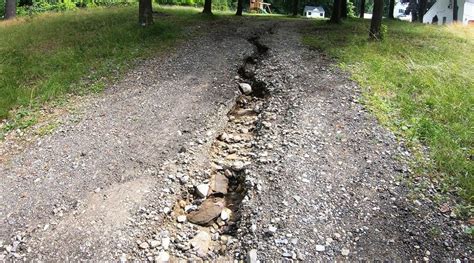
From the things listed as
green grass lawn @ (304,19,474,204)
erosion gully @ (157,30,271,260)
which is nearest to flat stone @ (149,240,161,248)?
erosion gully @ (157,30,271,260)

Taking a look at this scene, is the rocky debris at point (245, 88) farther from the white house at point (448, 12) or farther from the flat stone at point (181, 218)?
the white house at point (448, 12)

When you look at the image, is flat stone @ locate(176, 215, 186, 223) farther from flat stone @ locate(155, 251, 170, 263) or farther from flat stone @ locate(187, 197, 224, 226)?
flat stone @ locate(155, 251, 170, 263)

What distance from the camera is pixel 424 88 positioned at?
8344 millimetres

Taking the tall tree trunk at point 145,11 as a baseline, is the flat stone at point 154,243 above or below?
below

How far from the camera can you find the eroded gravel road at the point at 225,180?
447 centimetres

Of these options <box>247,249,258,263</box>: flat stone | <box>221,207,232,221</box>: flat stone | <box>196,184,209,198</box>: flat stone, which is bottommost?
<box>247,249,258,263</box>: flat stone

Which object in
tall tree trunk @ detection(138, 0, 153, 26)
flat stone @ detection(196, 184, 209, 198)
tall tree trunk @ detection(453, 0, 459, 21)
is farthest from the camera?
tall tree trunk @ detection(453, 0, 459, 21)

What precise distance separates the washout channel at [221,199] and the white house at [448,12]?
33.7 meters

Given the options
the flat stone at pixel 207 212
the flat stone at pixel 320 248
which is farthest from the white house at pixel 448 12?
the flat stone at pixel 320 248

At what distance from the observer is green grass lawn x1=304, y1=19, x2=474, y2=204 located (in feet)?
19.3

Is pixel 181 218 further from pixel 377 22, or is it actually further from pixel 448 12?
pixel 448 12

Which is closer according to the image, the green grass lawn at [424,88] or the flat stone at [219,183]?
the flat stone at [219,183]

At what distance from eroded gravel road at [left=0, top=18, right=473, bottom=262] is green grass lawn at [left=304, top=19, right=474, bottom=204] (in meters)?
0.47

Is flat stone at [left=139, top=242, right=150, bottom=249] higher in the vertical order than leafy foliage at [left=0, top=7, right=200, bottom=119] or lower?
lower
